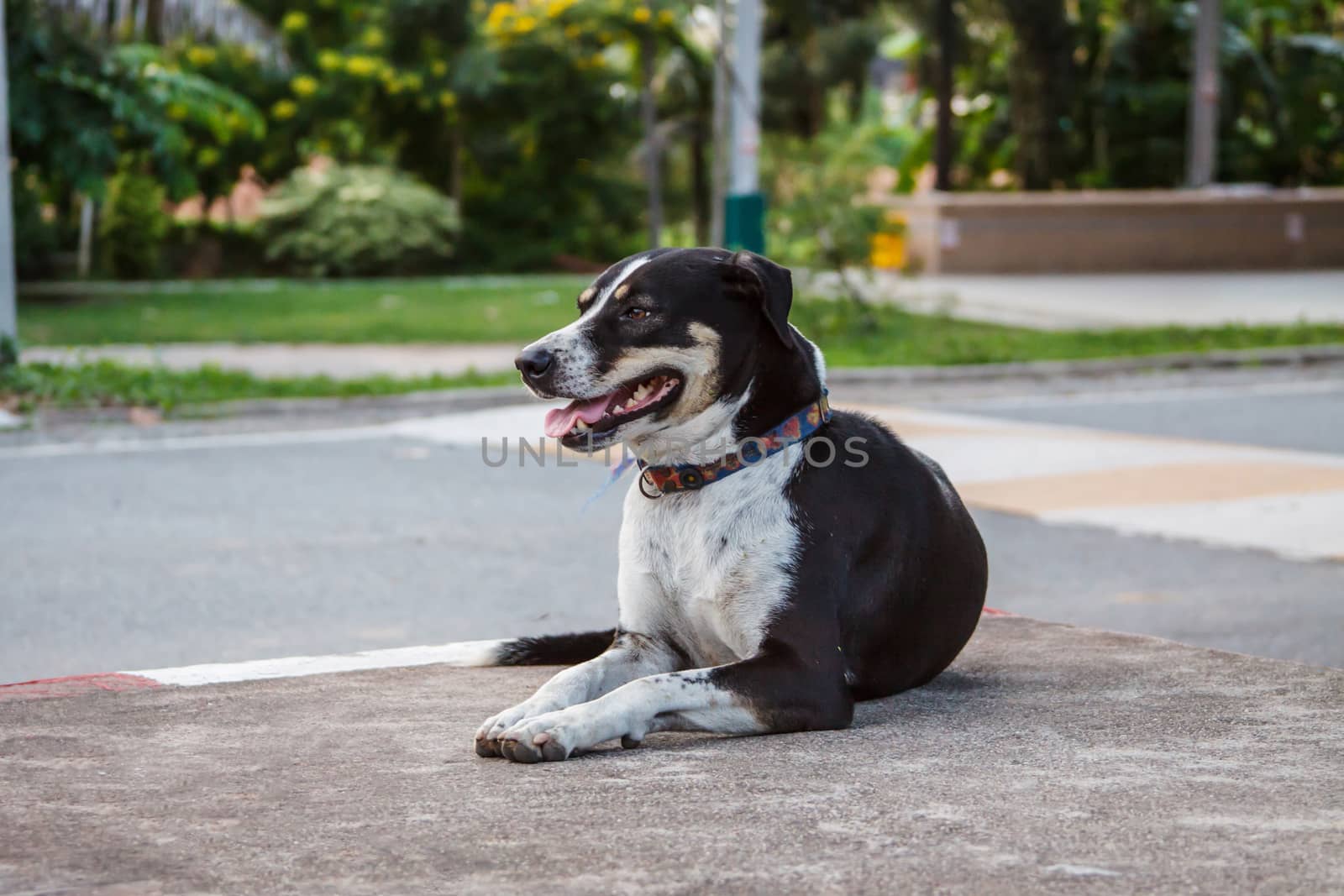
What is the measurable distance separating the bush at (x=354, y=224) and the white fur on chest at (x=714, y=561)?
21235 mm

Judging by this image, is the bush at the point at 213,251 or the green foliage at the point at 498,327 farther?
the bush at the point at 213,251

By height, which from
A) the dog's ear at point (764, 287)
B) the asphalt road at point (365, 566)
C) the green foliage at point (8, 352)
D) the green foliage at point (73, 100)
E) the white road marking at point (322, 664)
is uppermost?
the green foliage at point (73, 100)

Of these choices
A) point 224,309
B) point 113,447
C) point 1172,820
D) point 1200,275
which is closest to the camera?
point 1172,820


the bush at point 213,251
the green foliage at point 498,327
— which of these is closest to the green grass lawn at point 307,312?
the green foliage at point 498,327

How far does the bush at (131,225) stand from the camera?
23812 millimetres

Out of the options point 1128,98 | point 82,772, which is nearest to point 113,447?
point 82,772

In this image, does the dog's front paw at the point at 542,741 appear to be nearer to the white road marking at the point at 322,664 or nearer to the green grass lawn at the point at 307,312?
the white road marking at the point at 322,664

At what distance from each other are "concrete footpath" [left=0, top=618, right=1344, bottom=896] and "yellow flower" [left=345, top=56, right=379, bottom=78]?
24.3 meters

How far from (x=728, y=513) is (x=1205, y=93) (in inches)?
938

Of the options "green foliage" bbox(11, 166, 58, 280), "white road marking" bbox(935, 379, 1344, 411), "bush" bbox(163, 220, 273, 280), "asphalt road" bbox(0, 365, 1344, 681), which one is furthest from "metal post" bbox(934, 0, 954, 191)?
"asphalt road" bbox(0, 365, 1344, 681)

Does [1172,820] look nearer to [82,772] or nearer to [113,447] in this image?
[82,772]

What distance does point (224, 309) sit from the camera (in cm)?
1952

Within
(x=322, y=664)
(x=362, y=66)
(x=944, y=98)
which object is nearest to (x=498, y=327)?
(x=362, y=66)

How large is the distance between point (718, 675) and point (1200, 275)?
77.1 ft
